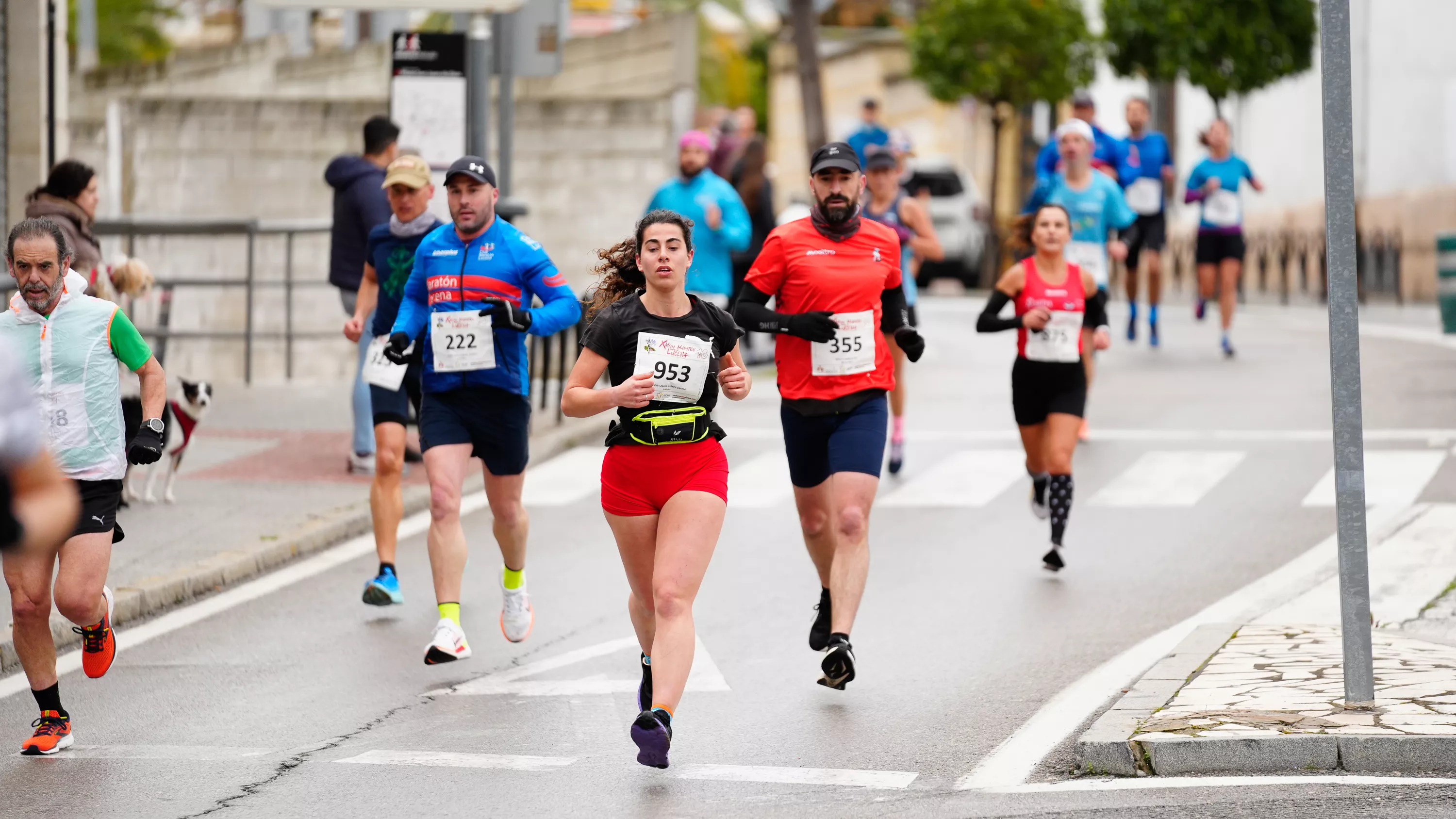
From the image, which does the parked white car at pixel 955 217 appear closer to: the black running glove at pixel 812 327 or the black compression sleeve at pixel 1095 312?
the black compression sleeve at pixel 1095 312

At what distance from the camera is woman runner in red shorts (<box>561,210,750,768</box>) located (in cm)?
710

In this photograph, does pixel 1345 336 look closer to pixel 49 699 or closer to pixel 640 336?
pixel 640 336

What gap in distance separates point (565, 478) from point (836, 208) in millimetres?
5852

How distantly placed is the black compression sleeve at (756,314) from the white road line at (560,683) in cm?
126

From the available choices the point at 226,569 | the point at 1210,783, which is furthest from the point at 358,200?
the point at 1210,783

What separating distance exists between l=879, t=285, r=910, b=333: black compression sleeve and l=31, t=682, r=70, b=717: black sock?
339cm

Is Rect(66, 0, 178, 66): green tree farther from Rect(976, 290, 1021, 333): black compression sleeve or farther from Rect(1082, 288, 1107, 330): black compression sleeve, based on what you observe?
Rect(976, 290, 1021, 333): black compression sleeve

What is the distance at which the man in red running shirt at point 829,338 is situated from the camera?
8.62 metres

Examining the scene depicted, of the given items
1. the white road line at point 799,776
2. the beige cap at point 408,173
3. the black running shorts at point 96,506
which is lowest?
the white road line at point 799,776

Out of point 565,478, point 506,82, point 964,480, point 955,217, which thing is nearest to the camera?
point 964,480

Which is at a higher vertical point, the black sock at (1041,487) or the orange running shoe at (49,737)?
the black sock at (1041,487)

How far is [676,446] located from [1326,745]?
2.19 meters

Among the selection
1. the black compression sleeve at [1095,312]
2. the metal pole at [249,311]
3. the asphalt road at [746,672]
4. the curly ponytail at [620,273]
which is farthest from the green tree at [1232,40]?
the curly ponytail at [620,273]

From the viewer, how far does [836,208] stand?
8.79 meters
